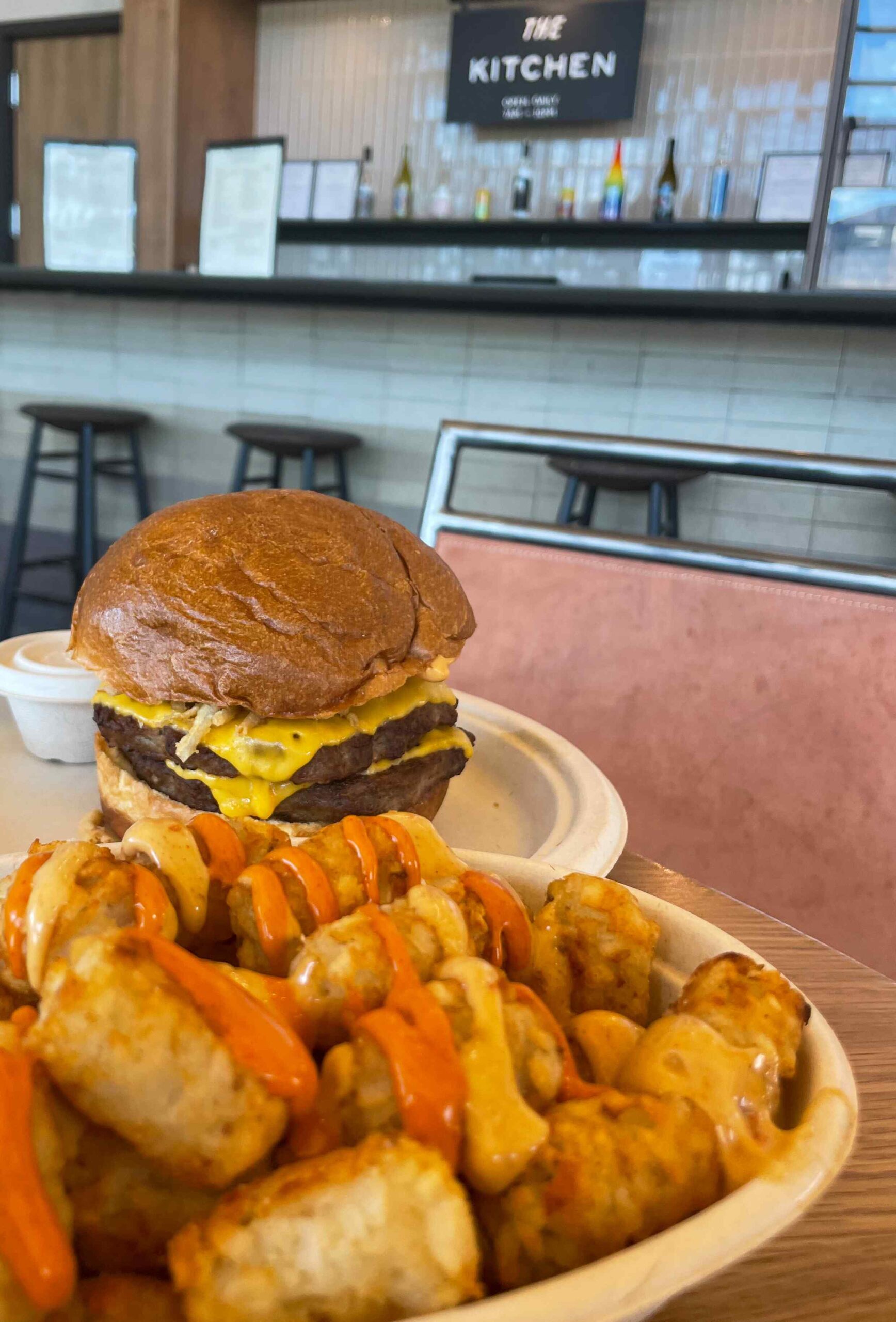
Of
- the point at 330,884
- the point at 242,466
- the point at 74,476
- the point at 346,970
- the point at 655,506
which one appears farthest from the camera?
the point at 74,476

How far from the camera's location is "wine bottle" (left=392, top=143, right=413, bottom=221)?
607 centimetres

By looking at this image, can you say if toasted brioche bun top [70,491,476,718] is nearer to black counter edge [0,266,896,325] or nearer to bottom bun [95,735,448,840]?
bottom bun [95,735,448,840]

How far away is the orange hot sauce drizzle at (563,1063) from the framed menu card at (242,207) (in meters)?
3.65

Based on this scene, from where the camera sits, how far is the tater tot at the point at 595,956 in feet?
1.82

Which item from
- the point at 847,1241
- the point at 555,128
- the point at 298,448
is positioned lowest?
the point at 847,1241

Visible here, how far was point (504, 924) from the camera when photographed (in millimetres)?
547

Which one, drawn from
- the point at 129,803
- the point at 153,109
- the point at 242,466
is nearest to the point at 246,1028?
the point at 129,803

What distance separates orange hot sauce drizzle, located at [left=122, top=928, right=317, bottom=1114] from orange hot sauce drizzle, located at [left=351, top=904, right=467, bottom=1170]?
0.03 metres

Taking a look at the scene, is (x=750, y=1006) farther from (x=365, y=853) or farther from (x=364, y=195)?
(x=364, y=195)

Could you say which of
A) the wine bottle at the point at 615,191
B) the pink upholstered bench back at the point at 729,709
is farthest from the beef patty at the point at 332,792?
the wine bottle at the point at 615,191

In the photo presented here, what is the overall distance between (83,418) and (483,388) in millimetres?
1813

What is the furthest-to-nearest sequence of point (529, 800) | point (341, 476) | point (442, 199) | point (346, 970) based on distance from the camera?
point (442, 199) → point (341, 476) → point (529, 800) → point (346, 970)

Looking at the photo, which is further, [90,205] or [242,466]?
[242,466]

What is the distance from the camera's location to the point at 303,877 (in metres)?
0.54
